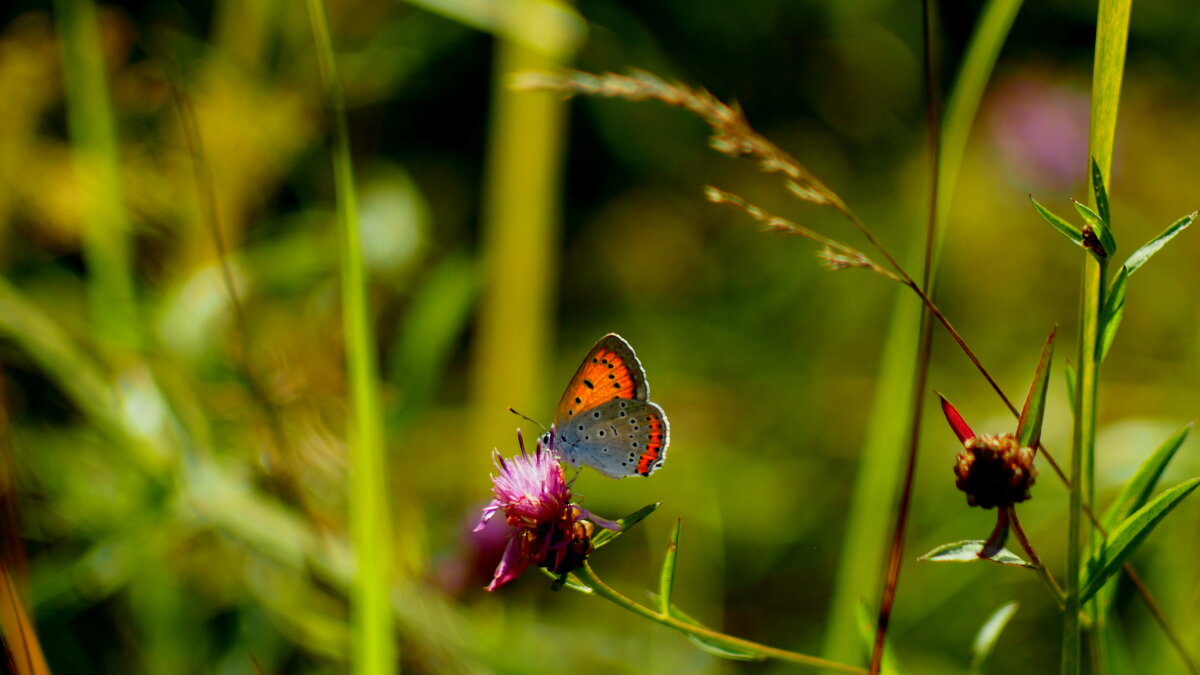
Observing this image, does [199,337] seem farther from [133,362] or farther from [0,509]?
[0,509]

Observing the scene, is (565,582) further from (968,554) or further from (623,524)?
(968,554)

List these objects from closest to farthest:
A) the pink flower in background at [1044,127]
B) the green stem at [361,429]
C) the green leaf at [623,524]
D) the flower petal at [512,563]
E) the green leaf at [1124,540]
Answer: the green leaf at [1124,540] → the green leaf at [623,524] → the flower petal at [512,563] → the green stem at [361,429] → the pink flower in background at [1044,127]

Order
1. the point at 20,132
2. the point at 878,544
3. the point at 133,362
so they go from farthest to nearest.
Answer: the point at 20,132
the point at 133,362
the point at 878,544

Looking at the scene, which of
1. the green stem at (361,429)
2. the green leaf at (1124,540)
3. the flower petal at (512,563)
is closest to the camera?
the green leaf at (1124,540)

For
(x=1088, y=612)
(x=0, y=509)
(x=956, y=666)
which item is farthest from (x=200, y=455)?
(x=956, y=666)

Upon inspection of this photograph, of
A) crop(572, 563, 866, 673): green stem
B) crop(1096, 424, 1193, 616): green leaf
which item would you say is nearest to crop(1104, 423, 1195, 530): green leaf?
crop(1096, 424, 1193, 616): green leaf

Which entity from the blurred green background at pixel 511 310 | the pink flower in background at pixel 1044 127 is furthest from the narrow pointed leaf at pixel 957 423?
the pink flower in background at pixel 1044 127

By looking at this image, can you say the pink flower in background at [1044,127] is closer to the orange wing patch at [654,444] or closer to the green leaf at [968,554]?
the orange wing patch at [654,444]

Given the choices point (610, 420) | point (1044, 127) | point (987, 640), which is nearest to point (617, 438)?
point (610, 420)
